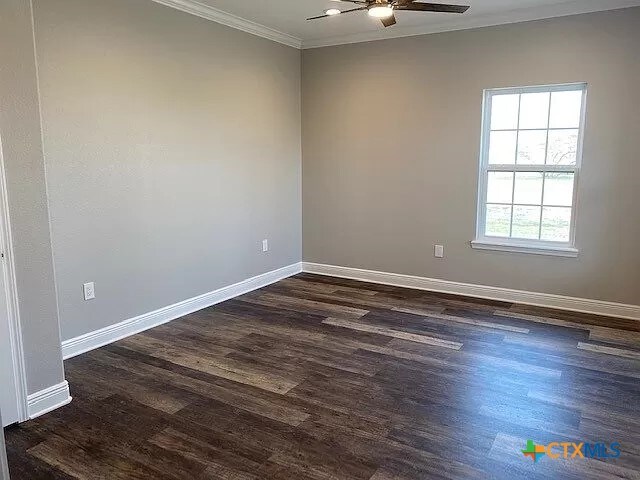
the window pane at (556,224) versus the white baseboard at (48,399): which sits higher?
the window pane at (556,224)

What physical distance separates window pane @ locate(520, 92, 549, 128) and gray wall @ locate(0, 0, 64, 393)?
384cm

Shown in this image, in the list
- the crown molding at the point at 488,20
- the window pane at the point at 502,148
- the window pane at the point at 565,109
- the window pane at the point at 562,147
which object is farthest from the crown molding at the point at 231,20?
the window pane at the point at 562,147

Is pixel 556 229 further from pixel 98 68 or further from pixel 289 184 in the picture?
pixel 98 68

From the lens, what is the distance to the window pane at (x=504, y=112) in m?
4.46

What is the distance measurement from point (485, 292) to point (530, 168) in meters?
1.25

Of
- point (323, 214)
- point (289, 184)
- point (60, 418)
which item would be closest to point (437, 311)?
point (323, 214)

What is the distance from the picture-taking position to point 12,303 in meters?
2.44

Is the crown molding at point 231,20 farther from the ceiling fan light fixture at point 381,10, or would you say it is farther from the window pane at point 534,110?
the window pane at point 534,110

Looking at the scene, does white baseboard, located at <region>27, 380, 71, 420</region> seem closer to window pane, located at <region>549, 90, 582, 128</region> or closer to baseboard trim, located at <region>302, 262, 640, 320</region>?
baseboard trim, located at <region>302, 262, 640, 320</region>

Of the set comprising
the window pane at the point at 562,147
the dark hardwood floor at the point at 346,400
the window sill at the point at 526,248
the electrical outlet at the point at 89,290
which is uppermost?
the window pane at the point at 562,147

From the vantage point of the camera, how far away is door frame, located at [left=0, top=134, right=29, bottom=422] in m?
2.37

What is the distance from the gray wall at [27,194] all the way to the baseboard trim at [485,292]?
3347 millimetres

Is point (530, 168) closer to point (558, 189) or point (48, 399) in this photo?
point (558, 189)

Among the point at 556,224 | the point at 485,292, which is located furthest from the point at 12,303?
the point at 556,224
